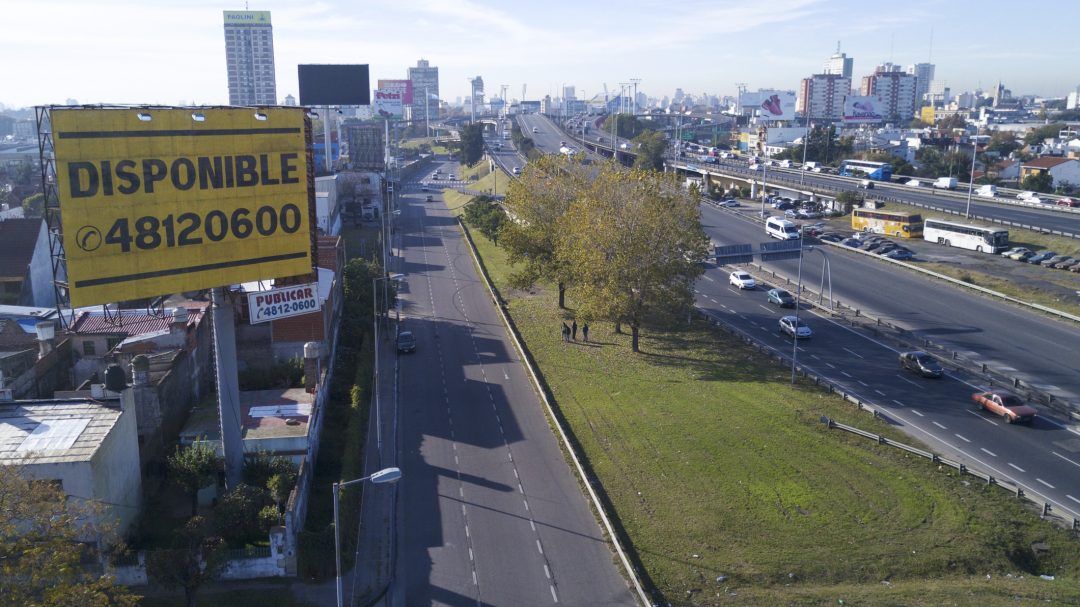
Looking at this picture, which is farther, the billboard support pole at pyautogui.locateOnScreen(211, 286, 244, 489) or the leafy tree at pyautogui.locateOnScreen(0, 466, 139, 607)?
the billboard support pole at pyautogui.locateOnScreen(211, 286, 244, 489)

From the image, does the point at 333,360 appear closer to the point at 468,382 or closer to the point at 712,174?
the point at 468,382

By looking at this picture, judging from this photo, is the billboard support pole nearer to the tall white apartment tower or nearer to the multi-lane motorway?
the multi-lane motorway

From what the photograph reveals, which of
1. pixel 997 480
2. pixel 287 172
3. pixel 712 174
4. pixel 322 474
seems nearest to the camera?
pixel 287 172

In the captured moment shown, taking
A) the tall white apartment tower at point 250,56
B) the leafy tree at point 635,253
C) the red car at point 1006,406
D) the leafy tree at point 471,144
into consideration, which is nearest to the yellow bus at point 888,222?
the leafy tree at point 635,253

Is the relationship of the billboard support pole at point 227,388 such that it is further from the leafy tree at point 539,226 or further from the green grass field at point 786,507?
the leafy tree at point 539,226

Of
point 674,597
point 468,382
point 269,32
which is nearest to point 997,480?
point 674,597

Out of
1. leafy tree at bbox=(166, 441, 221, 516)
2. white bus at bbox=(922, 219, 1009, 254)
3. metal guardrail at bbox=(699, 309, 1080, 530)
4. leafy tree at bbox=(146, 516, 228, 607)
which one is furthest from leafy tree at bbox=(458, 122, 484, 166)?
leafy tree at bbox=(146, 516, 228, 607)
